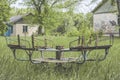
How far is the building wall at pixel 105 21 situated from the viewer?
45.1m

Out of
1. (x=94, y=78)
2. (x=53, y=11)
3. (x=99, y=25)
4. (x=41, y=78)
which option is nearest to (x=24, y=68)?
(x=41, y=78)

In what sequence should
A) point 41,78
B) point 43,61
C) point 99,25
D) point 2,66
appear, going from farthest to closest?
point 99,25 → point 43,61 → point 2,66 → point 41,78

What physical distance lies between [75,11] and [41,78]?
156 feet

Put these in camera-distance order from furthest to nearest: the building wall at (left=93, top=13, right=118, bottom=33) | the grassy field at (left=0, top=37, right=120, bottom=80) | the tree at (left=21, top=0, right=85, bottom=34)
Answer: the tree at (left=21, top=0, right=85, bottom=34)
the building wall at (left=93, top=13, right=118, bottom=33)
the grassy field at (left=0, top=37, right=120, bottom=80)

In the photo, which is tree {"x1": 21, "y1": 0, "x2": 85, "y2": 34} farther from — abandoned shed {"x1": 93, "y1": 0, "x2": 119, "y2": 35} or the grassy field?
the grassy field

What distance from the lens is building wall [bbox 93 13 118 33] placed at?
45.1m

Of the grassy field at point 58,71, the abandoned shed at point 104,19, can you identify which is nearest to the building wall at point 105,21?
the abandoned shed at point 104,19

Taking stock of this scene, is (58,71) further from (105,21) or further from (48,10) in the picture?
(48,10)

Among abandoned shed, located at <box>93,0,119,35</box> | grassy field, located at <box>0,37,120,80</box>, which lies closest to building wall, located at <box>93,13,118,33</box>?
abandoned shed, located at <box>93,0,119,35</box>

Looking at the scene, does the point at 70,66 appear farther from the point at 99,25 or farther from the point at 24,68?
the point at 99,25

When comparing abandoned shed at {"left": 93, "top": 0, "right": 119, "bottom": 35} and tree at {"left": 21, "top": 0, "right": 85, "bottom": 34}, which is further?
tree at {"left": 21, "top": 0, "right": 85, "bottom": 34}

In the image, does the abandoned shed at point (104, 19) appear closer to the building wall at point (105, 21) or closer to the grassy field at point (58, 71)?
the building wall at point (105, 21)

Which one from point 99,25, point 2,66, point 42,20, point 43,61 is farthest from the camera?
point 42,20

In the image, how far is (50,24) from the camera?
49.9 m
